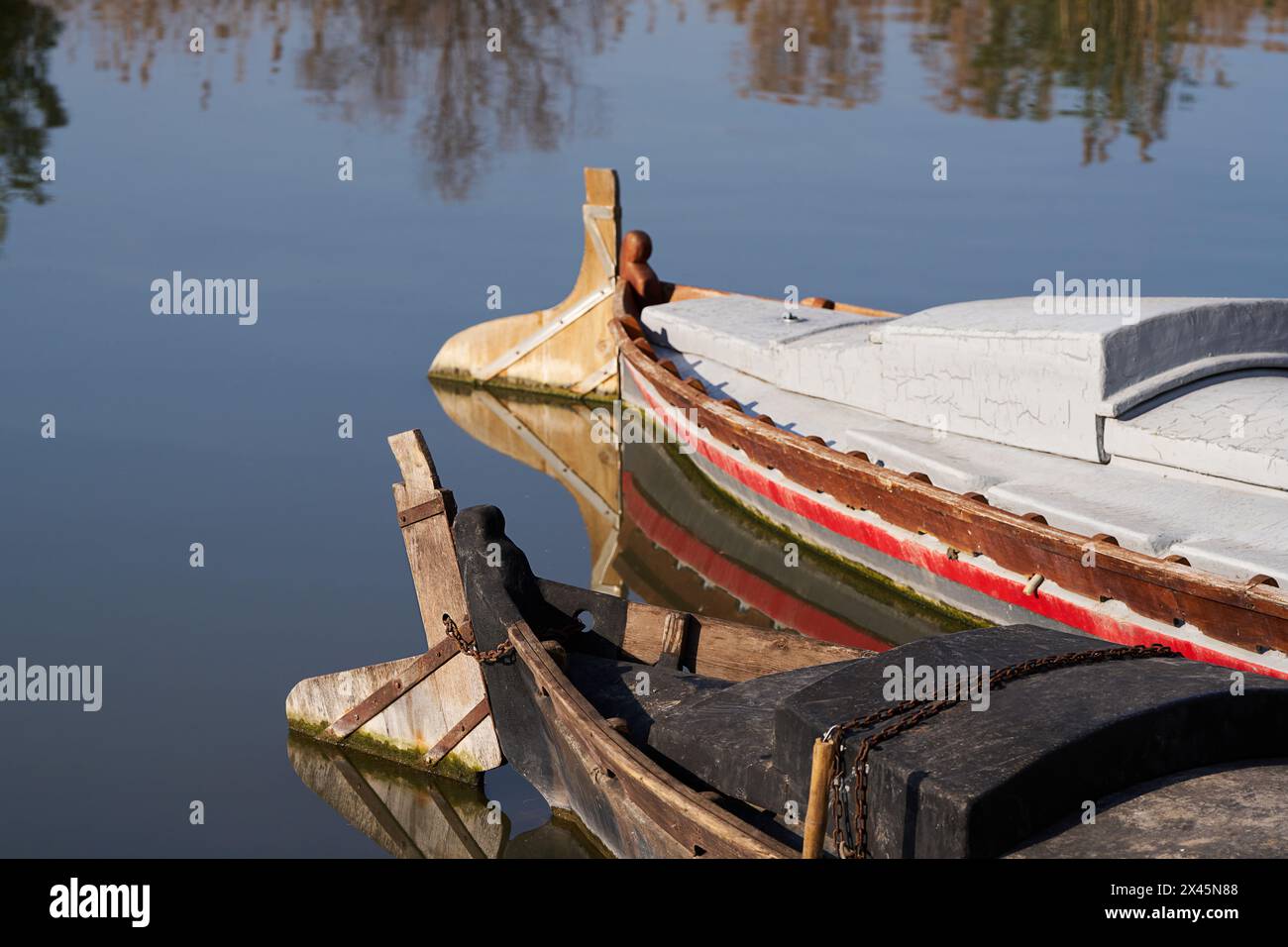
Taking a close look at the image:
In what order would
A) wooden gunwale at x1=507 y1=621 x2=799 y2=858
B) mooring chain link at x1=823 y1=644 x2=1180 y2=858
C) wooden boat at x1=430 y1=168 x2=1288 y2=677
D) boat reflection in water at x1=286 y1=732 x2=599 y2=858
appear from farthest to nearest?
1. wooden boat at x1=430 y1=168 x2=1288 y2=677
2. boat reflection in water at x1=286 y1=732 x2=599 y2=858
3. wooden gunwale at x1=507 y1=621 x2=799 y2=858
4. mooring chain link at x1=823 y1=644 x2=1180 y2=858

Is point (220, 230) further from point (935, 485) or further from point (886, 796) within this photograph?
point (886, 796)

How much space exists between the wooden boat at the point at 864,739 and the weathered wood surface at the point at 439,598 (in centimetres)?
2

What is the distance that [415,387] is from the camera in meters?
16.8

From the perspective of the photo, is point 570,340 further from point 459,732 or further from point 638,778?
point 638,778

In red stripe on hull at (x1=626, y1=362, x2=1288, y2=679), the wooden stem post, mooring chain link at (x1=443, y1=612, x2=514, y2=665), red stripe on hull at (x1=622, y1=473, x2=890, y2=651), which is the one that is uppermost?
the wooden stem post

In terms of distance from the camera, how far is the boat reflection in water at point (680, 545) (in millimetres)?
12203

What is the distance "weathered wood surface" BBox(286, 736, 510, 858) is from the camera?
9.12m

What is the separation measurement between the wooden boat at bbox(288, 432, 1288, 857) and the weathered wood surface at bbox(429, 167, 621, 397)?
25.1 ft

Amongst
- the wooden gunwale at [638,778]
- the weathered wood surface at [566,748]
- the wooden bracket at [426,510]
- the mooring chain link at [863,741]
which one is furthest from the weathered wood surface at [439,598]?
the mooring chain link at [863,741]

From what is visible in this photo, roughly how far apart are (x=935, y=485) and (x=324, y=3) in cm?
2968

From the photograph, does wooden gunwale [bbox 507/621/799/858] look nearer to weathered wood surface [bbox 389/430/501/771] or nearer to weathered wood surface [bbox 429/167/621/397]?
weathered wood surface [bbox 389/430/501/771]

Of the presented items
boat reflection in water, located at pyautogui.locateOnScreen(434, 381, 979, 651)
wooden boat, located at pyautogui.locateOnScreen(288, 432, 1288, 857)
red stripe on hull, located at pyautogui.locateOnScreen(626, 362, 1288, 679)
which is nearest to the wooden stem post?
wooden boat, located at pyautogui.locateOnScreen(288, 432, 1288, 857)

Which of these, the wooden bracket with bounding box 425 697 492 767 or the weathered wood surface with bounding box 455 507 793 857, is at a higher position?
the weathered wood surface with bounding box 455 507 793 857

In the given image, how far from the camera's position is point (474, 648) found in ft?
28.8
